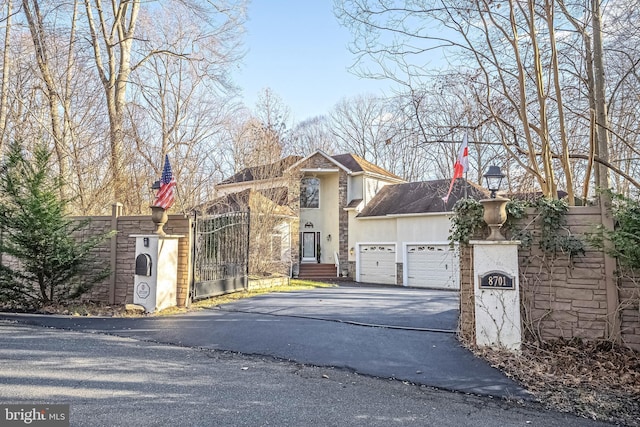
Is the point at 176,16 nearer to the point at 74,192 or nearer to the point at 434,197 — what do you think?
the point at 74,192

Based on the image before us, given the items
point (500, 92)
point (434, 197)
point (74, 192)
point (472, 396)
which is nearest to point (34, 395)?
point (472, 396)

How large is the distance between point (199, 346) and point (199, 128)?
413 inches

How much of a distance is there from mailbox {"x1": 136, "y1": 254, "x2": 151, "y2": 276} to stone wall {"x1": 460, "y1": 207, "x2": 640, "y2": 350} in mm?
6390

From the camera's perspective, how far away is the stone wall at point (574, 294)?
488 centimetres

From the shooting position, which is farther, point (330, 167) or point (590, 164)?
point (330, 167)

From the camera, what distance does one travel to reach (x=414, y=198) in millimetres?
20406

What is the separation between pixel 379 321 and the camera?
7082 millimetres

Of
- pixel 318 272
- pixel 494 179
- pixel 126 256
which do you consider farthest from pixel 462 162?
pixel 318 272

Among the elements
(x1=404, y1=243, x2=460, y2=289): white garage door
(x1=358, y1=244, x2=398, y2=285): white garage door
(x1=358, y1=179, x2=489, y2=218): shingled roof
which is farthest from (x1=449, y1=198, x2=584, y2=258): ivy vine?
(x1=358, y1=244, x2=398, y2=285): white garage door

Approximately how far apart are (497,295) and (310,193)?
18.6 metres

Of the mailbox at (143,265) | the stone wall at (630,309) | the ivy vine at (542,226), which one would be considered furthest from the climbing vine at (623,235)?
the mailbox at (143,265)

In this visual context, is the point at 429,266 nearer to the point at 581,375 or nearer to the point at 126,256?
the point at 126,256

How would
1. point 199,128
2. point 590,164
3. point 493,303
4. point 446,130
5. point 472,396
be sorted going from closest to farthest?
point 472,396
point 493,303
point 590,164
point 446,130
point 199,128

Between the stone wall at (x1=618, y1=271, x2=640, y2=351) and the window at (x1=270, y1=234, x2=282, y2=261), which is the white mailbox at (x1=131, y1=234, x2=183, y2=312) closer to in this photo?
the window at (x1=270, y1=234, x2=282, y2=261)
